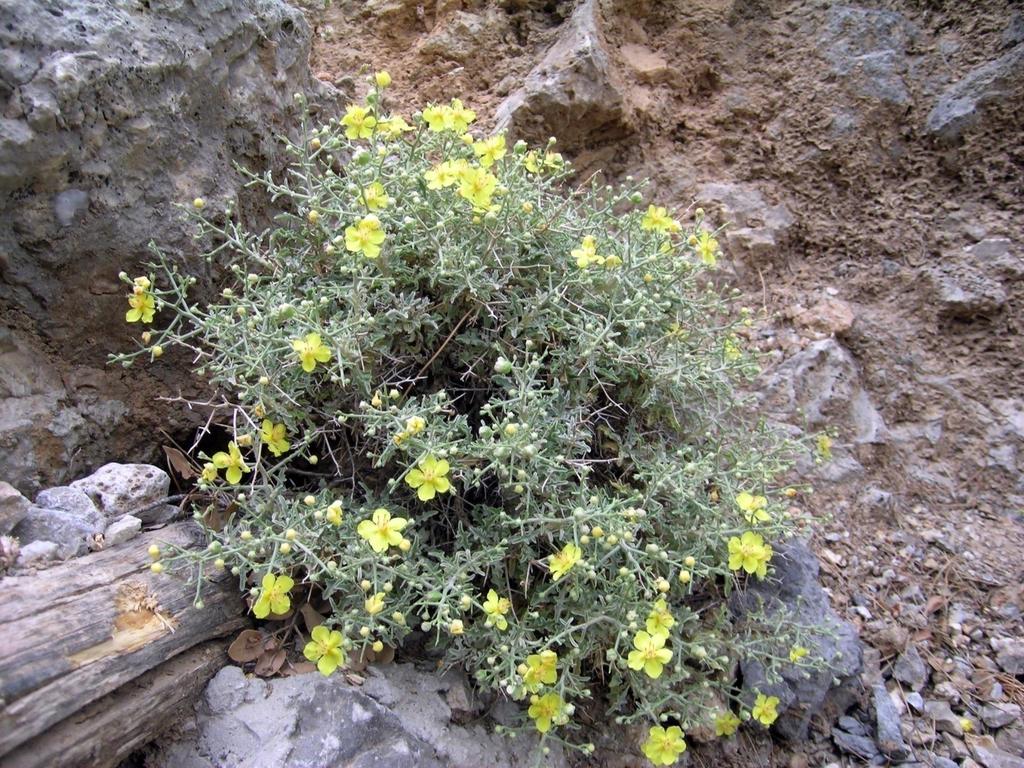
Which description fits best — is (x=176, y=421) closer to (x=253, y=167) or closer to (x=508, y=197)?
(x=253, y=167)

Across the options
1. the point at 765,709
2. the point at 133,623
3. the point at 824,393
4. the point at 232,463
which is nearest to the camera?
the point at 133,623

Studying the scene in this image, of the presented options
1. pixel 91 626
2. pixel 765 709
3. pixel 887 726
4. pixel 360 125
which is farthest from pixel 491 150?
pixel 887 726

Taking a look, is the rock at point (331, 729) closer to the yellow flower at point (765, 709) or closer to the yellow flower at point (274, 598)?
the yellow flower at point (274, 598)

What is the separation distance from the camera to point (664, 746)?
195 cm

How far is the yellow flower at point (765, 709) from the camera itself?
2.13 meters

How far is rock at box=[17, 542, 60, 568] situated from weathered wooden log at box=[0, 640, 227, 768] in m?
0.38

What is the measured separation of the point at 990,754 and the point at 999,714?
145mm

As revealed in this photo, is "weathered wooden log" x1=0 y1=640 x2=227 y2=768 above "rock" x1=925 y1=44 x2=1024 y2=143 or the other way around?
the other way around

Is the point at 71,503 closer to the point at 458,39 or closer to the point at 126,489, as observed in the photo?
the point at 126,489

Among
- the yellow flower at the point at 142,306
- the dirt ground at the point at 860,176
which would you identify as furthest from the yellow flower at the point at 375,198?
the dirt ground at the point at 860,176

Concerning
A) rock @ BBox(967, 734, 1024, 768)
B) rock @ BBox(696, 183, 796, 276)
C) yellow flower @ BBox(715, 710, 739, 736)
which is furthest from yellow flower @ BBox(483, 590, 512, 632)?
rock @ BBox(696, 183, 796, 276)

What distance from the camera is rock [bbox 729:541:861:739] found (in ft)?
7.57

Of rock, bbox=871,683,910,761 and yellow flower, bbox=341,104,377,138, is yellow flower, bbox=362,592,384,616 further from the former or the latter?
rock, bbox=871,683,910,761

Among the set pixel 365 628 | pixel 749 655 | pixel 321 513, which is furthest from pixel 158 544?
pixel 749 655
